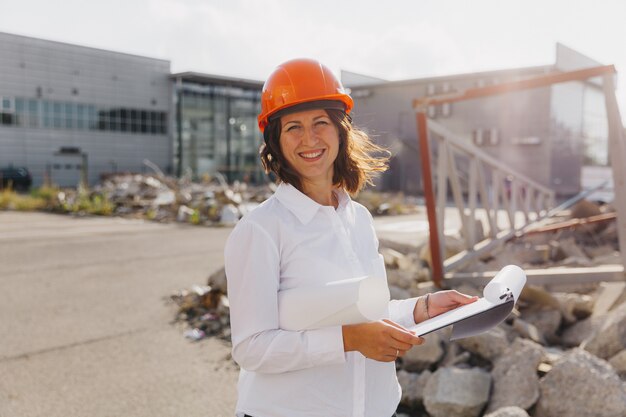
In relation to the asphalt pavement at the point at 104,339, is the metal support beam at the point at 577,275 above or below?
above

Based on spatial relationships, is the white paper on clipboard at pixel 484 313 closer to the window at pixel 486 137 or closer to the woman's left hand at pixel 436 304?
the woman's left hand at pixel 436 304

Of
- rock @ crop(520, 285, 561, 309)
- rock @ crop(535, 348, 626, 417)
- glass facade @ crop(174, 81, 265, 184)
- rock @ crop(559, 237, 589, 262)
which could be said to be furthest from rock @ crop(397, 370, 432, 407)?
glass facade @ crop(174, 81, 265, 184)

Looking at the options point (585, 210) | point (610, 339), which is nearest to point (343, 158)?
point (610, 339)

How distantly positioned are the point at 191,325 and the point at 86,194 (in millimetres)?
15024

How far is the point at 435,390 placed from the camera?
3.08m

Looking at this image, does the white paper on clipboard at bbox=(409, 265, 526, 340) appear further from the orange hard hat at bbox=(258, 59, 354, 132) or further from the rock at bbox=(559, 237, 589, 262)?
the rock at bbox=(559, 237, 589, 262)

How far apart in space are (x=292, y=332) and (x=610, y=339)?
2.76 m

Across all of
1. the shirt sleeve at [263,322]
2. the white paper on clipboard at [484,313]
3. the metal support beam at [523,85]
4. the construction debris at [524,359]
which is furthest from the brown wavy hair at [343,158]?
the metal support beam at [523,85]

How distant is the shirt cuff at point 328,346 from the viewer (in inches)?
51.0

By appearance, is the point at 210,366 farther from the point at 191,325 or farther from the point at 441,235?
the point at 441,235

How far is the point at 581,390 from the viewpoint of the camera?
9.00 ft

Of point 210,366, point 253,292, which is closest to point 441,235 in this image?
point 210,366

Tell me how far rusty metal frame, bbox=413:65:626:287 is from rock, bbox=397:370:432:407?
5.67 feet

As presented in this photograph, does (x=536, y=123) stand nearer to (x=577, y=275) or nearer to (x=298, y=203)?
(x=577, y=275)
